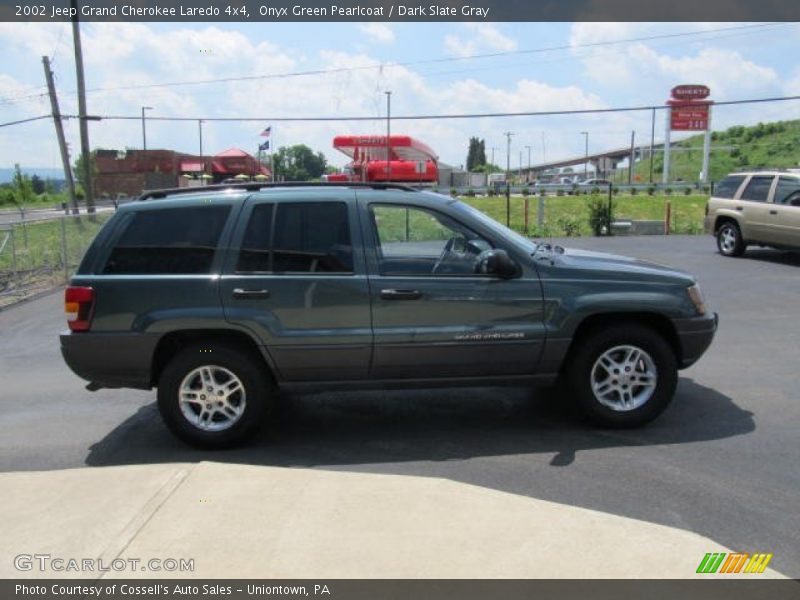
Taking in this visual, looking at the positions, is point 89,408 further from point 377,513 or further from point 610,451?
point 610,451

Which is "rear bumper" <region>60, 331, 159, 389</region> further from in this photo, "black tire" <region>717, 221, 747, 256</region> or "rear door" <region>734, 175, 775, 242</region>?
"black tire" <region>717, 221, 747, 256</region>

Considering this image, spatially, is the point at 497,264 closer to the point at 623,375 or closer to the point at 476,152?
the point at 623,375

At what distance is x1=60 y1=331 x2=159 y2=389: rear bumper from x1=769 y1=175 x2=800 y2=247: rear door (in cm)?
1314

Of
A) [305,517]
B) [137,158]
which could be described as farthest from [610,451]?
[137,158]

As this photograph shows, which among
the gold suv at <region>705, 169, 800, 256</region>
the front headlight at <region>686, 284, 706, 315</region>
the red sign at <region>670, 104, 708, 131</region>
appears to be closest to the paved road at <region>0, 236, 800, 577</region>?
the front headlight at <region>686, 284, 706, 315</region>

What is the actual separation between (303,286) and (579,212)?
2685cm

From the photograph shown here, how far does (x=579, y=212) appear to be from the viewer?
3031 centimetres

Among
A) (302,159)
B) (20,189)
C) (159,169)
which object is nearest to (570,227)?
(159,169)

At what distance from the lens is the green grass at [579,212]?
79.1 ft

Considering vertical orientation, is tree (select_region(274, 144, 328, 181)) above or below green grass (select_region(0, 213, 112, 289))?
above

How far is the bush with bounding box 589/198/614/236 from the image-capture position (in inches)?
886

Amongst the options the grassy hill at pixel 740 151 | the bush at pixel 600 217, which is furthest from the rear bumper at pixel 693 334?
the grassy hill at pixel 740 151
